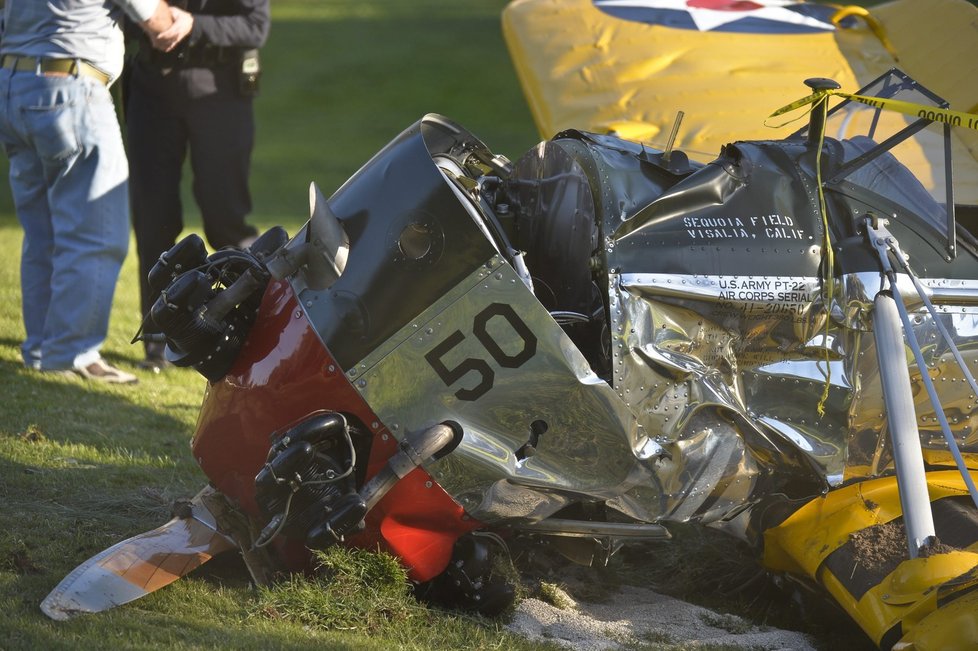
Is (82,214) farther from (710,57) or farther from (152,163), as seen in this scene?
(710,57)

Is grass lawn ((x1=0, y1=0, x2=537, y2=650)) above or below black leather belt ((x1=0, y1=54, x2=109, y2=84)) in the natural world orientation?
below

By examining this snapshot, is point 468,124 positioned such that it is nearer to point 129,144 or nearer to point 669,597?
point 129,144

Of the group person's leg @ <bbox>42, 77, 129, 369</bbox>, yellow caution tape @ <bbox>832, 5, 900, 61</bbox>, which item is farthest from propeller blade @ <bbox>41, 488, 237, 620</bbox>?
yellow caution tape @ <bbox>832, 5, 900, 61</bbox>

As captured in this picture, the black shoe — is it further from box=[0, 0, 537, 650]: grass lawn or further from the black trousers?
the black trousers

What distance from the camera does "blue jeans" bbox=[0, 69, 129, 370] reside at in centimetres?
586

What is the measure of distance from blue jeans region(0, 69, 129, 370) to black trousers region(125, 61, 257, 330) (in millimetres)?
483

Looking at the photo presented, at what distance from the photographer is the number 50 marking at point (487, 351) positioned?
3484 mm

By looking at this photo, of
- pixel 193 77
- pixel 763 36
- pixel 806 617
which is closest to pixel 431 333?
pixel 806 617

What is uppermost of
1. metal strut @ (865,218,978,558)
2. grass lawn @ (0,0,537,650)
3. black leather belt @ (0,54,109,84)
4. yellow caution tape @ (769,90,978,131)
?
yellow caution tape @ (769,90,978,131)

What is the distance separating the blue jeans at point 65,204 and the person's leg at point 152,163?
1.54 feet

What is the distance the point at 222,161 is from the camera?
668 cm

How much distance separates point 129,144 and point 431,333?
3881 mm

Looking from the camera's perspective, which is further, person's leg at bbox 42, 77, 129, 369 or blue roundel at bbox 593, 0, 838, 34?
blue roundel at bbox 593, 0, 838, 34

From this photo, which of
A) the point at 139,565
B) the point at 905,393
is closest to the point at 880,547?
the point at 905,393
